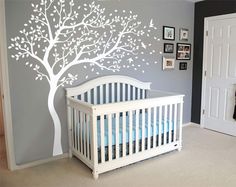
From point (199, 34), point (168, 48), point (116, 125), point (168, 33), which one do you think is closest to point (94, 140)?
point (116, 125)

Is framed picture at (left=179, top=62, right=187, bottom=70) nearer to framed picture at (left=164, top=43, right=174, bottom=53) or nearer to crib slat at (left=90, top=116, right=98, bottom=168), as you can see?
framed picture at (left=164, top=43, right=174, bottom=53)

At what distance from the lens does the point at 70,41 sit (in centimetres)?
303

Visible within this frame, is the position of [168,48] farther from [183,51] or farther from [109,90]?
[109,90]

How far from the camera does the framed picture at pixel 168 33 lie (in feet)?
12.9

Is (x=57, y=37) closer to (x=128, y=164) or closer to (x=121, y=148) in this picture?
(x=121, y=148)

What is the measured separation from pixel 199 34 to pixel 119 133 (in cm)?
267

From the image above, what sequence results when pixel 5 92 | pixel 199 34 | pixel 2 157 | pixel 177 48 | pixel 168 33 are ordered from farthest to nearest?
pixel 199 34, pixel 177 48, pixel 168 33, pixel 2 157, pixel 5 92

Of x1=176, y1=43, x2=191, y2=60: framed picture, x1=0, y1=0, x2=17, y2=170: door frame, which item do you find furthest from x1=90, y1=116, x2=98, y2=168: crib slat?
x1=176, y1=43, x2=191, y2=60: framed picture

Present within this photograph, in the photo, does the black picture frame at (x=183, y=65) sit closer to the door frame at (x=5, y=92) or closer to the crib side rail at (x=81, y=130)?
the crib side rail at (x=81, y=130)

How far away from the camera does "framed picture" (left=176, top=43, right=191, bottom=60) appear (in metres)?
4.19

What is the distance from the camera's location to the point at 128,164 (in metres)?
2.83

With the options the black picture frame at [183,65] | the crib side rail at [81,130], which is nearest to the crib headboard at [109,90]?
the crib side rail at [81,130]

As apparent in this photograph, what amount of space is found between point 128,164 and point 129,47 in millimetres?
1749

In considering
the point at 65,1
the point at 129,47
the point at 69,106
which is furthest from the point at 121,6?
the point at 69,106
